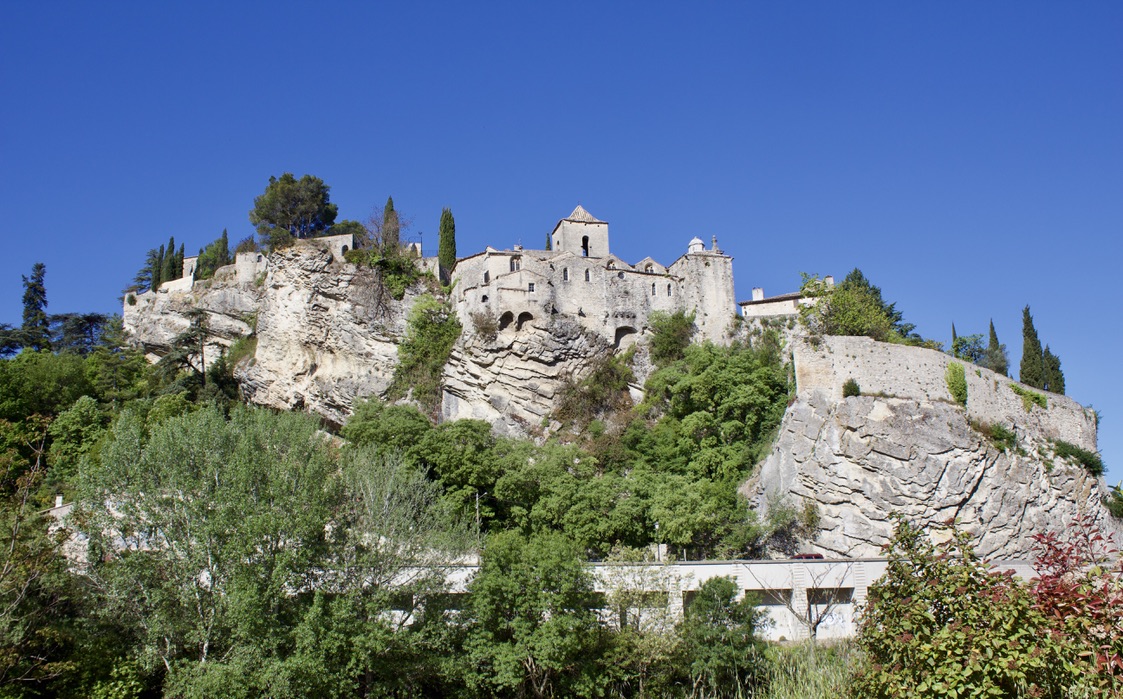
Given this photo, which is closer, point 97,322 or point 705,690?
point 705,690

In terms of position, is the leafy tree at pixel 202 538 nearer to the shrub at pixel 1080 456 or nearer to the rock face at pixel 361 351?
the rock face at pixel 361 351

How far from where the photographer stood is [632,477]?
125ft

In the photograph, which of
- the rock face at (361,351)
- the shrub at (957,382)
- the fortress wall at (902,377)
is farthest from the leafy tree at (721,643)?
the rock face at (361,351)

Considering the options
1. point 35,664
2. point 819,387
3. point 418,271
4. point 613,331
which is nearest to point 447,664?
point 35,664

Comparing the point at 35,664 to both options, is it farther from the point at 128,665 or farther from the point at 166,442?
the point at 166,442

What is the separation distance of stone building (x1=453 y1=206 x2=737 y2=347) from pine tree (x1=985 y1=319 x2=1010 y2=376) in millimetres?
20874

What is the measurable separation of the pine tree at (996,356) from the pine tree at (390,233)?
1555 inches

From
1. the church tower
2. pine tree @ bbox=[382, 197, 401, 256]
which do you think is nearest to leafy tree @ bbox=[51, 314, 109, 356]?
pine tree @ bbox=[382, 197, 401, 256]

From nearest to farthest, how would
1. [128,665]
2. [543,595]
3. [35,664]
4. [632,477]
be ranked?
[35,664] < [128,665] < [543,595] < [632,477]

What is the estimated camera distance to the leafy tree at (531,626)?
83.6 feet

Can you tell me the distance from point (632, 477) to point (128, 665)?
20981 mm

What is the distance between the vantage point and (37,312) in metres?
64.7

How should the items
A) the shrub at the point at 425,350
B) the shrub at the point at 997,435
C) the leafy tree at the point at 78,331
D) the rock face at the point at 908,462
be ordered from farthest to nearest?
the leafy tree at the point at 78,331 → the shrub at the point at 425,350 → the shrub at the point at 997,435 → the rock face at the point at 908,462

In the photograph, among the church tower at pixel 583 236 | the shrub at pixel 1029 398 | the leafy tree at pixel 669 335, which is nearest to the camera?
the shrub at pixel 1029 398
